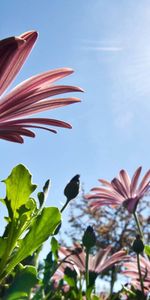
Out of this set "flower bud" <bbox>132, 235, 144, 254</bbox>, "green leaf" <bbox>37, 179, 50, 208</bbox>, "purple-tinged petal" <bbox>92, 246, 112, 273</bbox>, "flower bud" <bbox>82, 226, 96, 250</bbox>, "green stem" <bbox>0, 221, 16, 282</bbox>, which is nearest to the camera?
"green stem" <bbox>0, 221, 16, 282</bbox>

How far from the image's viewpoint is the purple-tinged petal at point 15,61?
80 cm

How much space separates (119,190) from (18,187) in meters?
1.29

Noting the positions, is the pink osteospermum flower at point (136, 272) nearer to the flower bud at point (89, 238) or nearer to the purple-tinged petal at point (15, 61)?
the flower bud at point (89, 238)

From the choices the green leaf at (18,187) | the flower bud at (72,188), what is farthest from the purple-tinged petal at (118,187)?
the green leaf at (18,187)

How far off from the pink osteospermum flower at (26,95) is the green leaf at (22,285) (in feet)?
0.96

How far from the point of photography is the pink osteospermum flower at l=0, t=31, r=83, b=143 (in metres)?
0.85

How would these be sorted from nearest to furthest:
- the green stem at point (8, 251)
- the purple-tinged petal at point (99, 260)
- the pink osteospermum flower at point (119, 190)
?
the green stem at point (8, 251) → the purple-tinged petal at point (99, 260) → the pink osteospermum flower at point (119, 190)

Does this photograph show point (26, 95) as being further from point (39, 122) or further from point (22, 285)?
point (22, 285)

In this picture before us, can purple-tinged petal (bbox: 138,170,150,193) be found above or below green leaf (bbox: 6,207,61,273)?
above

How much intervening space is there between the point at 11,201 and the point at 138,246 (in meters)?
0.53

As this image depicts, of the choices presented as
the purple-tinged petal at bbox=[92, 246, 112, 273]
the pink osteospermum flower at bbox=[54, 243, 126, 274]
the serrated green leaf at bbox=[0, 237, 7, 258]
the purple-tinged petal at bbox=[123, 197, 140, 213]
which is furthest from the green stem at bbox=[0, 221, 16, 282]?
the purple-tinged petal at bbox=[123, 197, 140, 213]

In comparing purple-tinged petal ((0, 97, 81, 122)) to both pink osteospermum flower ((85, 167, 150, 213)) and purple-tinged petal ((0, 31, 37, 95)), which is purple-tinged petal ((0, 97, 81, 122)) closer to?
purple-tinged petal ((0, 31, 37, 95))

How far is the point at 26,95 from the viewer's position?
0.92 m

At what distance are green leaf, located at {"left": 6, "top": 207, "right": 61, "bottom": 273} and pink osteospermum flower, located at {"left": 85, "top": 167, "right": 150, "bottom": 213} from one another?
1184 mm
